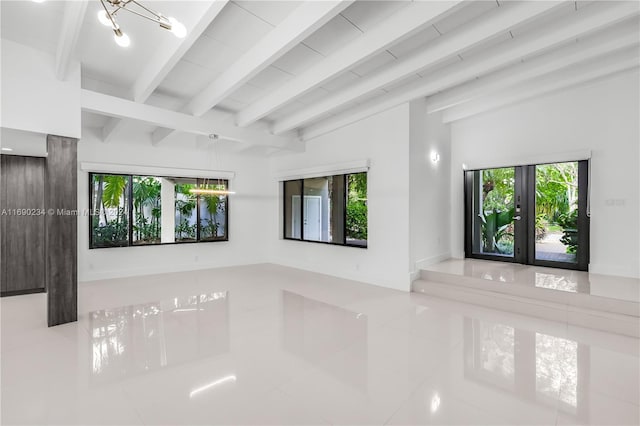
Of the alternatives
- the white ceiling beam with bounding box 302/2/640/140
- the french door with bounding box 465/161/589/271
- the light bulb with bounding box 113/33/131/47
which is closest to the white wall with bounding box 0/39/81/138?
the light bulb with bounding box 113/33/131/47

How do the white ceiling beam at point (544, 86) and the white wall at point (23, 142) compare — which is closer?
the white wall at point (23, 142)

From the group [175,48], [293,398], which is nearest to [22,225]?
[175,48]

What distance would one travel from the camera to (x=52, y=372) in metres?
2.61

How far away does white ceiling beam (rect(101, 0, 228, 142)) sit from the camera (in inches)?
109

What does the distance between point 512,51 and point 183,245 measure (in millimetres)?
6980

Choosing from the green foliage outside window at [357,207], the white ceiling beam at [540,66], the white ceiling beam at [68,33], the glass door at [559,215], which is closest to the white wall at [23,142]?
the white ceiling beam at [68,33]

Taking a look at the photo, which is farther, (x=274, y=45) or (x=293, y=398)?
(x=274, y=45)

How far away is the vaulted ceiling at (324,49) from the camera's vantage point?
9.82 feet

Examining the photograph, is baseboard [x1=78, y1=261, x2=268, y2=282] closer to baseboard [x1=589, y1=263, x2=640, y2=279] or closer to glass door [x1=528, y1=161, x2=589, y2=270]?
glass door [x1=528, y1=161, x2=589, y2=270]

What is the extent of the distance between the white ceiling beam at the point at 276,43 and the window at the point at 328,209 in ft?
9.54

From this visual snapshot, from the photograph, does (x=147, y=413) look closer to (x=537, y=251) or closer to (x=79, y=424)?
(x=79, y=424)

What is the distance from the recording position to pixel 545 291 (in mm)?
4109

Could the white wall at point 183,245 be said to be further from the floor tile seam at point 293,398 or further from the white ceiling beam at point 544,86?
the floor tile seam at point 293,398

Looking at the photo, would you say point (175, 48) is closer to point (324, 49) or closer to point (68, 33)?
point (68, 33)
